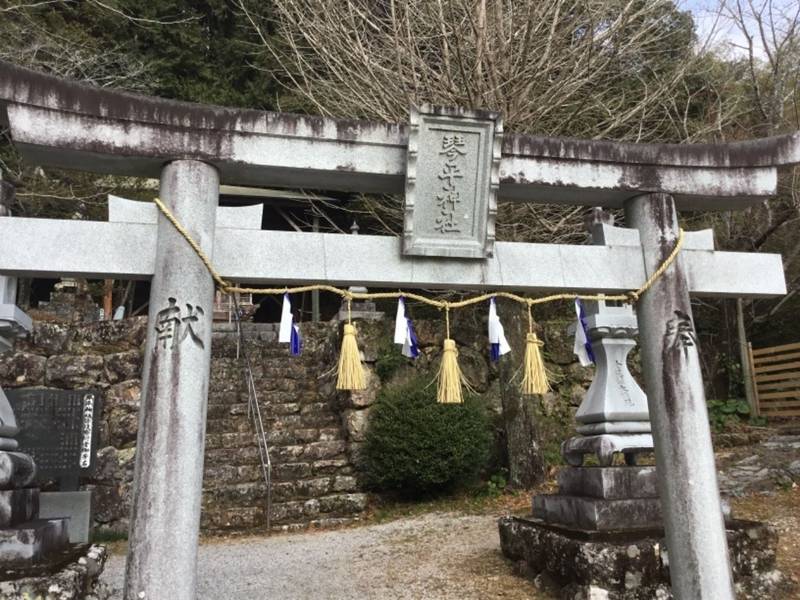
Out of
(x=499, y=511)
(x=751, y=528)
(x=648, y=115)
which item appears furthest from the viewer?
(x=648, y=115)

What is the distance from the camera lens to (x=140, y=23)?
48.2 ft

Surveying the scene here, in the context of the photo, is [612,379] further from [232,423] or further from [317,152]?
[232,423]

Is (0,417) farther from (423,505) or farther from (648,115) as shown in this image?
(648,115)

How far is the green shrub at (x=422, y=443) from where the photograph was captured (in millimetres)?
8719

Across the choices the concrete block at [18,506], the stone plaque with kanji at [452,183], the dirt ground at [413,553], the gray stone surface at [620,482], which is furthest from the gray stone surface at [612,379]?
the concrete block at [18,506]

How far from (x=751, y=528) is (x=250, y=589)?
167 inches

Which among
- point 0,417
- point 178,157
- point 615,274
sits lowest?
point 0,417

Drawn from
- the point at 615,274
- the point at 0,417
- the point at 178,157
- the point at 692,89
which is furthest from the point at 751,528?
the point at 692,89

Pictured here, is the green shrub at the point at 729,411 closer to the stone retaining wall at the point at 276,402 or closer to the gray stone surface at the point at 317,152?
the stone retaining wall at the point at 276,402

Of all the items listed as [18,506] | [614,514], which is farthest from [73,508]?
[614,514]

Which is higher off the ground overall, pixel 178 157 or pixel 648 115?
pixel 648 115

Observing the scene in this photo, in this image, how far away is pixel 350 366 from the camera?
3.60m

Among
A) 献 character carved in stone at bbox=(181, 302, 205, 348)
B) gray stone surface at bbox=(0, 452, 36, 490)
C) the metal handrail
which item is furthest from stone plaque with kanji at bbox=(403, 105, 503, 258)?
the metal handrail

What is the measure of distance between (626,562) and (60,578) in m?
3.62
